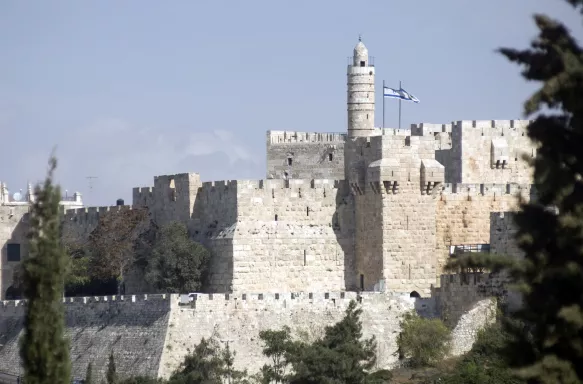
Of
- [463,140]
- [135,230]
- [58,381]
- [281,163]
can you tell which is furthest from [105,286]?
[58,381]

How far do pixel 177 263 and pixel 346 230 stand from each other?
4391 mm

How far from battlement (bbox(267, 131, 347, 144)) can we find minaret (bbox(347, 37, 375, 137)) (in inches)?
74.8

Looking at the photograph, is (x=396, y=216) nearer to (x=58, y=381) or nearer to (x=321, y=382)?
(x=321, y=382)

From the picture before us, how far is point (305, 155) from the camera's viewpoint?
54969mm

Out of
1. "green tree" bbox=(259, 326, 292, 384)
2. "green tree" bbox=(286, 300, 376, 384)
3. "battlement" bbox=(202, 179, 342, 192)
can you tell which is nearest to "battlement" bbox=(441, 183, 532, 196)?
"battlement" bbox=(202, 179, 342, 192)

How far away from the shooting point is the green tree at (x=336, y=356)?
39.4 meters

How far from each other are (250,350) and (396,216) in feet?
18.3

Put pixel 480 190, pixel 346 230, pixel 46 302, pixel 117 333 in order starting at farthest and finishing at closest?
1. pixel 480 190
2. pixel 346 230
3. pixel 117 333
4. pixel 46 302

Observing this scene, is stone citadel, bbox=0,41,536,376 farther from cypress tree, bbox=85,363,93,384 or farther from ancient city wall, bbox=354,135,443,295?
cypress tree, bbox=85,363,93,384

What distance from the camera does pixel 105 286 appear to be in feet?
168

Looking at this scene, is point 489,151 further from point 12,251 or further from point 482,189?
point 12,251

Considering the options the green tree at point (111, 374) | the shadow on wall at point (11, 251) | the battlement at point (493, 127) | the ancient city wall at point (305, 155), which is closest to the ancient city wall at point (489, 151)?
the battlement at point (493, 127)

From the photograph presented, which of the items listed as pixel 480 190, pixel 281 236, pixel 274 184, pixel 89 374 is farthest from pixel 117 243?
pixel 480 190

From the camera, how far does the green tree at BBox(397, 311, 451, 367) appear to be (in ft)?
136
